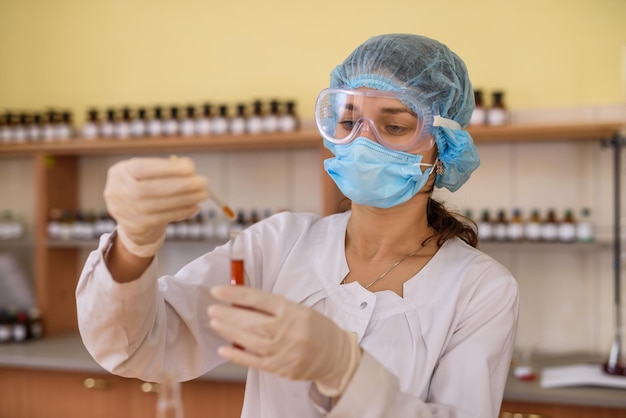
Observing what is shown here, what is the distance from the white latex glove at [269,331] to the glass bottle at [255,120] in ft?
7.60

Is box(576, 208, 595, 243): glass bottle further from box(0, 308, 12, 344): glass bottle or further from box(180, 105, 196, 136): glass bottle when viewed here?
box(0, 308, 12, 344): glass bottle

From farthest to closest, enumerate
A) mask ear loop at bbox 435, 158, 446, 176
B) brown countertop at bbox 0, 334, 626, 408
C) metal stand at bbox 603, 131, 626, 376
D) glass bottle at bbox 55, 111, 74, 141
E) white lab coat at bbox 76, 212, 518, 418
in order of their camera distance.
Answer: glass bottle at bbox 55, 111, 74, 141 → metal stand at bbox 603, 131, 626, 376 → brown countertop at bbox 0, 334, 626, 408 → mask ear loop at bbox 435, 158, 446, 176 → white lab coat at bbox 76, 212, 518, 418

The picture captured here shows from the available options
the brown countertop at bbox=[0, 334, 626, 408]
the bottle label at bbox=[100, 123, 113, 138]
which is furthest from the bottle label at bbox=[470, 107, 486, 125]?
the bottle label at bbox=[100, 123, 113, 138]

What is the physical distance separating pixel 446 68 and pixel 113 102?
8.81ft

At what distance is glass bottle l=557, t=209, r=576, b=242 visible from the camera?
2.85 metres

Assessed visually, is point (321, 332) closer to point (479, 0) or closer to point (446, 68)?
point (446, 68)

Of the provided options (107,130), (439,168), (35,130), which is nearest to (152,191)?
(439,168)

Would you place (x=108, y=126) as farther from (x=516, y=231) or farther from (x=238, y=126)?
(x=516, y=231)

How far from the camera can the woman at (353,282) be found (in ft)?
3.17

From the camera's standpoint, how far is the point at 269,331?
3.03 feet

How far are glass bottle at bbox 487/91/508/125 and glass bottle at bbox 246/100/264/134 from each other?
1092 millimetres

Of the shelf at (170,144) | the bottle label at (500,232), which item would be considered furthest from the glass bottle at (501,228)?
the shelf at (170,144)

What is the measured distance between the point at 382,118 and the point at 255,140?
186cm

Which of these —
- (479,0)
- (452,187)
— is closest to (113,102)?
(479,0)
